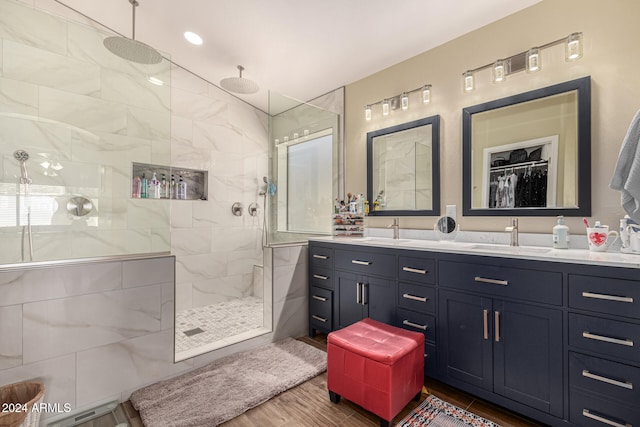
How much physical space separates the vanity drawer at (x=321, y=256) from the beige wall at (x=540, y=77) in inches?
25.6

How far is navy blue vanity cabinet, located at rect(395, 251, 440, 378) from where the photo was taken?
1916mm

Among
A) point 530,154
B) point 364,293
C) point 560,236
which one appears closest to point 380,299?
point 364,293

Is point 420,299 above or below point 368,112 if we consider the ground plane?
below

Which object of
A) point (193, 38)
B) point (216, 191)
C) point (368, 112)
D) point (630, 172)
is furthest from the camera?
point (216, 191)

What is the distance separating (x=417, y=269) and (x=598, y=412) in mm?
1041

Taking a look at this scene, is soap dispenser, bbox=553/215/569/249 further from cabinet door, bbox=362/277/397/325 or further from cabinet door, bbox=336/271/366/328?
cabinet door, bbox=336/271/366/328

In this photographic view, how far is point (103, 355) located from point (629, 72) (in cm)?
350

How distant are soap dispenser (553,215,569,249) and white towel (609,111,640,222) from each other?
0.29 m

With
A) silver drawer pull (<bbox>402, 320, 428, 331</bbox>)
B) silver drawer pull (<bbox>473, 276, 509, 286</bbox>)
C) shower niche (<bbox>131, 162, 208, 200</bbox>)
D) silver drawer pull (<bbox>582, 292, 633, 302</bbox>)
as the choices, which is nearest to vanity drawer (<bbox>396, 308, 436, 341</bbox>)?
silver drawer pull (<bbox>402, 320, 428, 331</bbox>)

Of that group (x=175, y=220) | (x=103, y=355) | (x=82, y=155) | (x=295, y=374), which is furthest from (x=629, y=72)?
(x=175, y=220)

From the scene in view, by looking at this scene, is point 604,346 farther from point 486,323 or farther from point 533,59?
point 533,59

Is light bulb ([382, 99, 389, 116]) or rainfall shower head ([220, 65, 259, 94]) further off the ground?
rainfall shower head ([220, 65, 259, 94])

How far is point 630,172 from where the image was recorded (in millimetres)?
1479

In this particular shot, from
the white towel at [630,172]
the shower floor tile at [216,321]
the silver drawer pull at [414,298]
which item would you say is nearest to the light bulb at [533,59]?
the white towel at [630,172]
